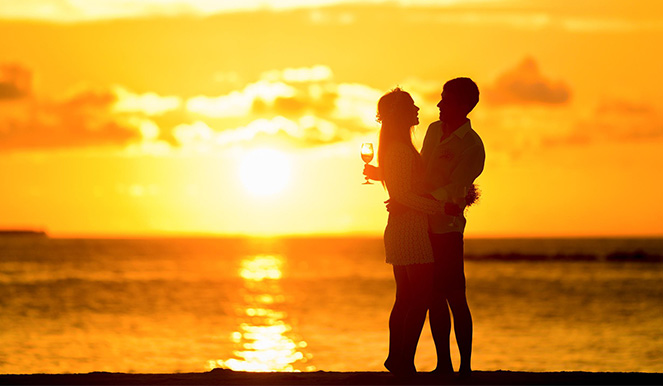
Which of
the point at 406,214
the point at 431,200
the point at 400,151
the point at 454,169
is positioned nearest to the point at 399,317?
the point at 406,214

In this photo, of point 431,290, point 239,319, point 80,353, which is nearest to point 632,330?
point 239,319

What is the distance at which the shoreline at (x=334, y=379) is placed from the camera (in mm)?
9438

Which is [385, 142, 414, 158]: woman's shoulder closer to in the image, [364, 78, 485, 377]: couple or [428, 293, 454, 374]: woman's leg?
[364, 78, 485, 377]: couple

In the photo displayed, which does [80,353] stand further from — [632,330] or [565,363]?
[632,330]

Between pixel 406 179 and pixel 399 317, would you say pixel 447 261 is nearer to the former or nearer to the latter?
pixel 399 317

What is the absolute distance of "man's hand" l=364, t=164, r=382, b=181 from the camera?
363 inches

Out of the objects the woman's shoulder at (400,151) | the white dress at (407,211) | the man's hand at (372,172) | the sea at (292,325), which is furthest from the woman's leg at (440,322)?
the sea at (292,325)

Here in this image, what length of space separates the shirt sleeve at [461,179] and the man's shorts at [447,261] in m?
0.33

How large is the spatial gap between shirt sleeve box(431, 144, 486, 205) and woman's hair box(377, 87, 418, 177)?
16.0 inches

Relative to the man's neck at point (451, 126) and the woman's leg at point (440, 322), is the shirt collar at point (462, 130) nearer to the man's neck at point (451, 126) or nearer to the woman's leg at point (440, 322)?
the man's neck at point (451, 126)

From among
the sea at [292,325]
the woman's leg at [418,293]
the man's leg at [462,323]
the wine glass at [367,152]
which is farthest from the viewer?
the sea at [292,325]

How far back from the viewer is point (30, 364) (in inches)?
1025

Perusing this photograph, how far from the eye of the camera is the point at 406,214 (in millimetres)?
9297

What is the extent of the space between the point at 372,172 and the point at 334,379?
1933mm
